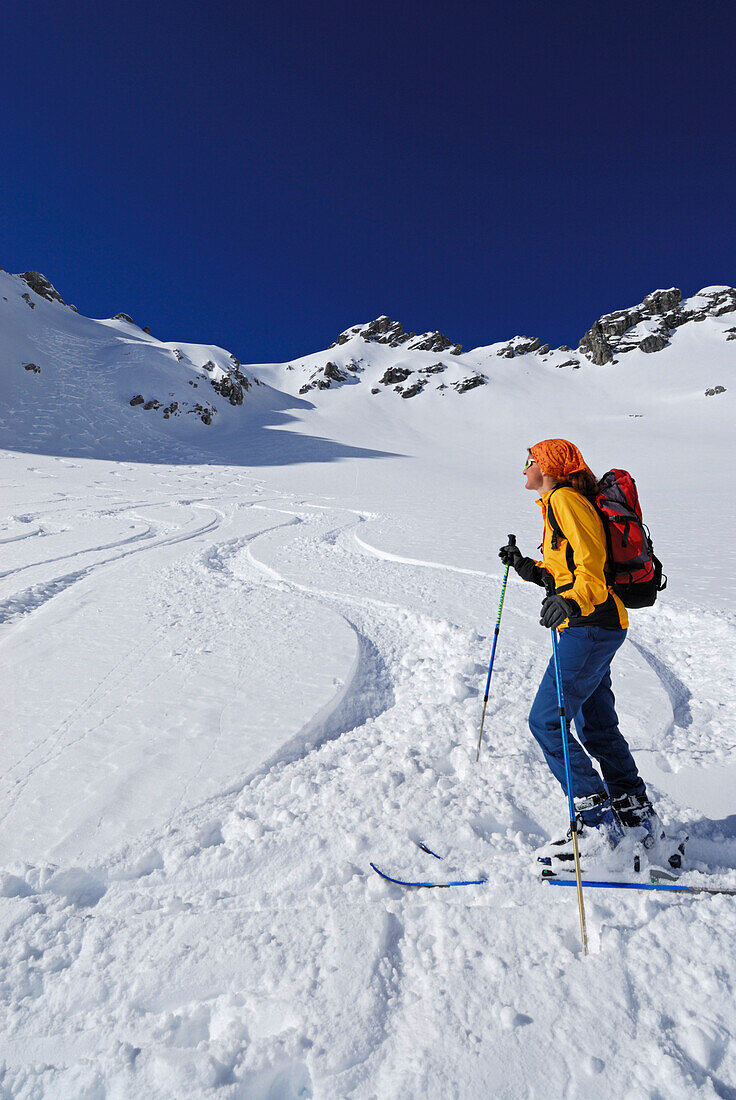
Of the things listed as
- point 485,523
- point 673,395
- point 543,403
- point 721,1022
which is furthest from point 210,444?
point 673,395

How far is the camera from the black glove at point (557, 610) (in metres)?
2.30

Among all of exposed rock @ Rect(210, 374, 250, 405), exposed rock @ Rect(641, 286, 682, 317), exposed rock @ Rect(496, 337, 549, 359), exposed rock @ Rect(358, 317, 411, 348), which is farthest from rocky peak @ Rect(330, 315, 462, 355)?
exposed rock @ Rect(210, 374, 250, 405)

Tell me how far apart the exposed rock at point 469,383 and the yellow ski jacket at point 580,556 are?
2935 inches

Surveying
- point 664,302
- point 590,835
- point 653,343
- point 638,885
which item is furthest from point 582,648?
point 664,302

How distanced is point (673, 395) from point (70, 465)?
241 ft

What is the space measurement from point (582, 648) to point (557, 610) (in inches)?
11.7

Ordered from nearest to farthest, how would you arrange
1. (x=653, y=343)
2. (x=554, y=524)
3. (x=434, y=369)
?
1. (x=554, y=524)
2. (x=434, y=369)
3. (x=653, y=343)

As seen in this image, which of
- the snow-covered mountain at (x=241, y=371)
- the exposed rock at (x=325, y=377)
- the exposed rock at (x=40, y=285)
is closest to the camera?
the snow-covered mountain at (x=241, y=371)

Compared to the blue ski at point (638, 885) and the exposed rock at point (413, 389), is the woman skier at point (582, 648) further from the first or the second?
the exposed rock at point (413, 389)

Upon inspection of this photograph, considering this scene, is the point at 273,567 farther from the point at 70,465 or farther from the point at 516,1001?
the point at 70,465

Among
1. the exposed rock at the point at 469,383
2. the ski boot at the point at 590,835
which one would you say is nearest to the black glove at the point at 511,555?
the ski boot at the point at 590,835

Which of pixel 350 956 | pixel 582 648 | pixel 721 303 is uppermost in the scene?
pixel 721 303

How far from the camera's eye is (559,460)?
8.05 ft

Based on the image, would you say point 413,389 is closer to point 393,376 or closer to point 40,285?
point 393,376
